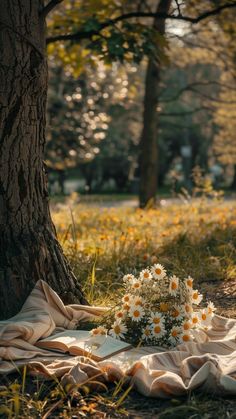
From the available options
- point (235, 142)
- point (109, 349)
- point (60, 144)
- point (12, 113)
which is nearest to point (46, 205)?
point (12, 113)

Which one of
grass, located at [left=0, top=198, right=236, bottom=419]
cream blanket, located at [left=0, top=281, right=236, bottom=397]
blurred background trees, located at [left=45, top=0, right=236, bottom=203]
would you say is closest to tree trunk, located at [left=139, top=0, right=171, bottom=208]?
blurred background trees, located at [left=45, top=0, right=236, bottom=203]

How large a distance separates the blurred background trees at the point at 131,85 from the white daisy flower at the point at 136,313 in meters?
3.15

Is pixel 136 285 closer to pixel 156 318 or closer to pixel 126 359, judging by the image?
pixel 156 318

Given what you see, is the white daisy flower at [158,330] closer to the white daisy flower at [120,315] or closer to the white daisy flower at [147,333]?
the white daisy flower at [147,333]

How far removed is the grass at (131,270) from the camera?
3219mm

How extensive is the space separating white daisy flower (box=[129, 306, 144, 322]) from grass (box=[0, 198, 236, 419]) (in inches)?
23.6

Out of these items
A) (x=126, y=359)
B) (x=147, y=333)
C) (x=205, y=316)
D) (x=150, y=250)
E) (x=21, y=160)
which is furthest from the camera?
(x=150, y=250)

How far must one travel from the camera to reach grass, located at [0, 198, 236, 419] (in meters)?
3.22

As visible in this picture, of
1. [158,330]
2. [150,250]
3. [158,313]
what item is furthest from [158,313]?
[150,250]

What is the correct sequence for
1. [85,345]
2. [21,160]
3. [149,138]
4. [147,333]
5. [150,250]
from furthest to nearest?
[149,138]
[150,250]
[21,160]
[147,333]
[85,345]

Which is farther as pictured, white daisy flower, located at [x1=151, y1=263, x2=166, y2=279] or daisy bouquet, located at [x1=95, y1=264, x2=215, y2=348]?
white daisy flower, located at [x1=151, y1=263, x2=166, y2=279]

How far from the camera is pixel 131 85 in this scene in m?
12.2

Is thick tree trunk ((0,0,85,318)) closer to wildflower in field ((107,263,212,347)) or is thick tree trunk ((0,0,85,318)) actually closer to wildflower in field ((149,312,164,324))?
wildflower in field ((107,263,212,347))

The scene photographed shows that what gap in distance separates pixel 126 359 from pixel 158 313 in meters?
0.41
